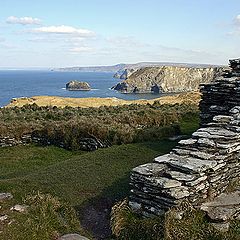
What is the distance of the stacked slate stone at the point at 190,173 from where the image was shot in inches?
360

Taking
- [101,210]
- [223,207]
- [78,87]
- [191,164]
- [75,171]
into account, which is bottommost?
[78,87]

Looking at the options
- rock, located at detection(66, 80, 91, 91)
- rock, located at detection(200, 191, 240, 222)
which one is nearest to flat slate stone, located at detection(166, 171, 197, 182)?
A: rock, located at detection(200, 191, 240, 222)

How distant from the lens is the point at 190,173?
9336mm

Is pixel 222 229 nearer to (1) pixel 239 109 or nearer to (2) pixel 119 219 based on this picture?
(2) pixel 119 219

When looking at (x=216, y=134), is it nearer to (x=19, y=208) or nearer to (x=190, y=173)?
(x=190, y=173)

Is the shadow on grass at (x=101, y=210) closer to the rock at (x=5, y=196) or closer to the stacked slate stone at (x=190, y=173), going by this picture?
the stacked slate stone at (x=190, y=173)

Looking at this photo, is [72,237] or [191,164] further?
[191,164]

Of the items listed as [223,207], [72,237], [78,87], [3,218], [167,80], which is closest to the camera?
[72,237]

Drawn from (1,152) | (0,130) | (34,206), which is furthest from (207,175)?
(0,130)

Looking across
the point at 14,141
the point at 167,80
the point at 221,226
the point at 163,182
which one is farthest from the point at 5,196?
the point at 167,80

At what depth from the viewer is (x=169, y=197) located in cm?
902

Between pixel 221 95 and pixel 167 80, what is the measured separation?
519ft

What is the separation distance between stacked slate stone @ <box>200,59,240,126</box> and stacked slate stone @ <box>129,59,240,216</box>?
3608 mm

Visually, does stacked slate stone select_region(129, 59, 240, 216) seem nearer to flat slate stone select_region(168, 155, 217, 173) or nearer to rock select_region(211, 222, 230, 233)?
flat slate stone select_region(168, 155, 217, 173)
